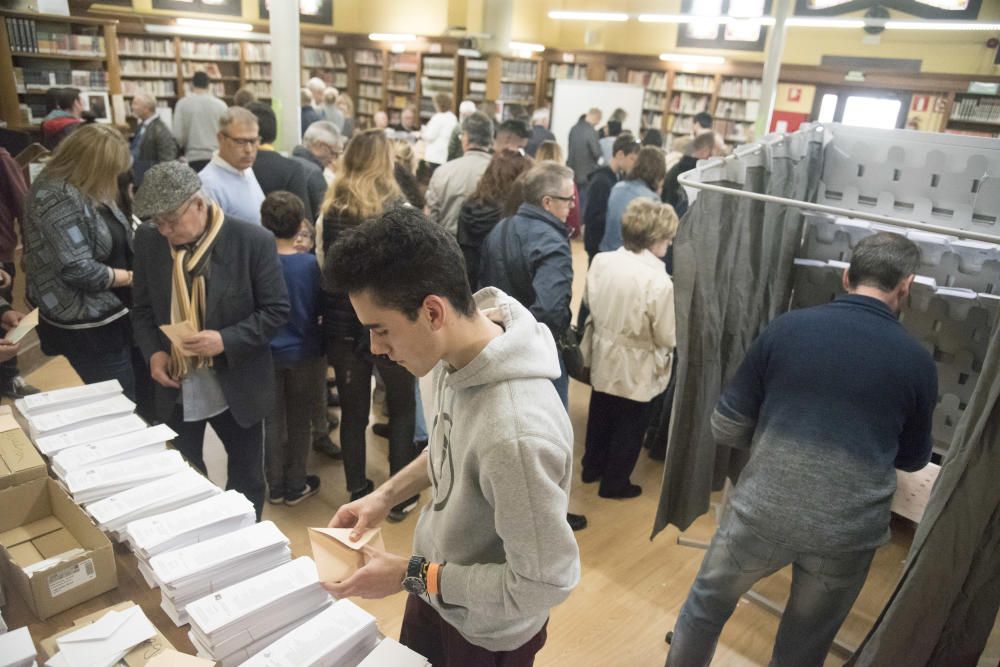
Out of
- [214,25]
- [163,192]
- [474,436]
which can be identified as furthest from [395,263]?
[214,25]

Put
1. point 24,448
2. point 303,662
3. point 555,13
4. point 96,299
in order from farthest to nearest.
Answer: point 555,13 → point 96,299 → point 24,448 → point 303,662

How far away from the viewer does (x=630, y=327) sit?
3.12 metres

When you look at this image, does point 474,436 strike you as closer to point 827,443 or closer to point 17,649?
point 17,649

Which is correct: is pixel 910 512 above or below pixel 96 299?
below

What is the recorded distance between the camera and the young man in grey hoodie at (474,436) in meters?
1.14

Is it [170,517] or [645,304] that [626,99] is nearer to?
[645,304]

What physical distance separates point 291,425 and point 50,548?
143 cm

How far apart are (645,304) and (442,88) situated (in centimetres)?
1015

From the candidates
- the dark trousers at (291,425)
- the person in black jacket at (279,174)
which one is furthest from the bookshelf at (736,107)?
the dark trousers at (291,425)

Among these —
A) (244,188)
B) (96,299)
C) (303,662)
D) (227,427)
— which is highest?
(244,188)

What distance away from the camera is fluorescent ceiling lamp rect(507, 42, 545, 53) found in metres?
11.9

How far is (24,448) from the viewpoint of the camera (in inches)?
71.7

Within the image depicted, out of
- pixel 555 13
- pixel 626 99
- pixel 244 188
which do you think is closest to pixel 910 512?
pixel 244 188

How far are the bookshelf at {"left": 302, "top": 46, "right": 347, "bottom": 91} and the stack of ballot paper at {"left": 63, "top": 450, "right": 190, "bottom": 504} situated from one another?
37.3 feet
